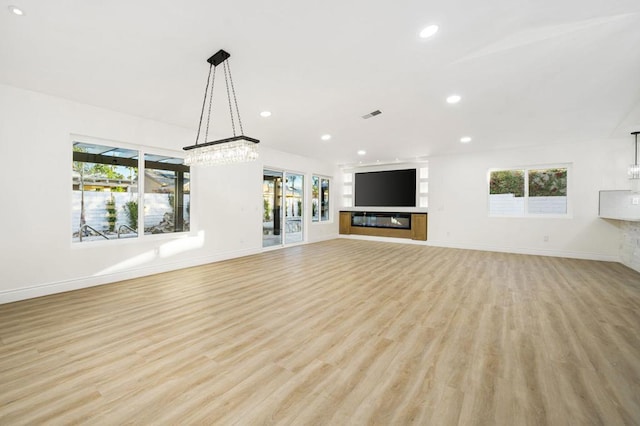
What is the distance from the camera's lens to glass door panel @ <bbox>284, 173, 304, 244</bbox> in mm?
8035

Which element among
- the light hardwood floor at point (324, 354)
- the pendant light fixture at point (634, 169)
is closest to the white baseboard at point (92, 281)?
the light hardwood floor at point (324, 354)

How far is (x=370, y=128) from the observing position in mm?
5551

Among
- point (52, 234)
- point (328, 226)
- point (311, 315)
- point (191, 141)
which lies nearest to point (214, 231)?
point (191, 141)

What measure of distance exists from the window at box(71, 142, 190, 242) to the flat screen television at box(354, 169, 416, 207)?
6.18 m

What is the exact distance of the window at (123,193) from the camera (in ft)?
13.5

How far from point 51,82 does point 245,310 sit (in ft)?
12.4

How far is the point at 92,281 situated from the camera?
4.02 meters

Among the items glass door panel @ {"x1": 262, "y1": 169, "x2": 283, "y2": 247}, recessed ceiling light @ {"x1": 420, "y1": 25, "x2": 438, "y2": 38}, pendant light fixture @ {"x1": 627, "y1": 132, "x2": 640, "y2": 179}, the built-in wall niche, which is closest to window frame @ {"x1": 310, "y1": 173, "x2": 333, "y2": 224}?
the built-in wall niche

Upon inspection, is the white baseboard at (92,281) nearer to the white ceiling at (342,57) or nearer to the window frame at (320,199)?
the white ceiling at (342,57)

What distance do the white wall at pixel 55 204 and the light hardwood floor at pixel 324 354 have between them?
1.36 feet

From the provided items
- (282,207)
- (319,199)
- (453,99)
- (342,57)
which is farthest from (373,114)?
(319,199)

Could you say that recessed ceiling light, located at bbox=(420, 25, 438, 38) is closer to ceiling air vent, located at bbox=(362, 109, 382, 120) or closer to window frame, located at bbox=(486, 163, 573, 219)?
ceiling air vent, located at bbox=(362, 109, 382, 120)

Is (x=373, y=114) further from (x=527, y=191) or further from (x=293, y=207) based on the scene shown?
(x=527, y=191)

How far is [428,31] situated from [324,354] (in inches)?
123
